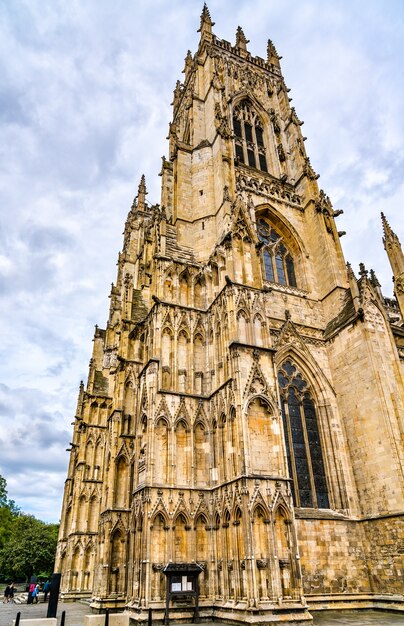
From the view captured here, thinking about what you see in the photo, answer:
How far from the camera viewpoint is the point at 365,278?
19125 mm

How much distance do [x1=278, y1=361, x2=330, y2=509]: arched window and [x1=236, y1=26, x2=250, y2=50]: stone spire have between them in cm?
2949

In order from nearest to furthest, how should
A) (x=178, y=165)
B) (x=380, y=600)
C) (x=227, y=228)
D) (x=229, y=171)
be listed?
(x=380, y=600), (x=227, y=228), (x=229, y=171), (x=178, y=165)

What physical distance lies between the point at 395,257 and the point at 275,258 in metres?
6.97

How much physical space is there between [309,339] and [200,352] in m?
5.40

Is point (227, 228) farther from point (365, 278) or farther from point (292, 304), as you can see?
point (365, 278)

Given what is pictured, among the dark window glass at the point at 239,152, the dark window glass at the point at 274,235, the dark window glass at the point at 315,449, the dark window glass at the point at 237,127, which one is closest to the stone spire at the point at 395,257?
the dark window glass at the point at 274,235

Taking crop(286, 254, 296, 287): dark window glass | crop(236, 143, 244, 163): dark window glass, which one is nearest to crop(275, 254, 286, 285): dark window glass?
crop(286, 254, 296, 287): dark window glass


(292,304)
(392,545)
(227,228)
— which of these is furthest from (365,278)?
(392,545)

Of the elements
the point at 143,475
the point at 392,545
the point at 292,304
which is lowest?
the point at 392,545

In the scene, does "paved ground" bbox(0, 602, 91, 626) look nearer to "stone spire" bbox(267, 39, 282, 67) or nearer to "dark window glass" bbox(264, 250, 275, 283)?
"dark window glass" bbox(264, 250, 275, 283)

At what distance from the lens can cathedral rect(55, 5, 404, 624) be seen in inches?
504

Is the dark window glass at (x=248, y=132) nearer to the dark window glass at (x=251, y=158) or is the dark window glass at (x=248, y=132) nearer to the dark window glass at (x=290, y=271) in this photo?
the dark window glass at (x=251, y=158)

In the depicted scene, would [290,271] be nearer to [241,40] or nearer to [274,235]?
[274,235]

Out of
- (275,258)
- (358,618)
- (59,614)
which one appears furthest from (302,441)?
(59,614)
